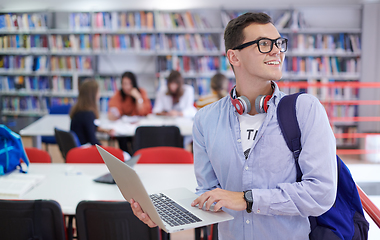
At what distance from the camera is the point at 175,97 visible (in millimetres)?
4574

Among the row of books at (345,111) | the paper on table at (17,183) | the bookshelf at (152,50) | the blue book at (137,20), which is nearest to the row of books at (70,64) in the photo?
the bookshelf at (152,50)

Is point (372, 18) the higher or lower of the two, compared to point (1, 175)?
higher

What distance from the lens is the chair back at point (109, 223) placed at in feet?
5.19

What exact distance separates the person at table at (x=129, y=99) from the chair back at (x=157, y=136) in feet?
3.47

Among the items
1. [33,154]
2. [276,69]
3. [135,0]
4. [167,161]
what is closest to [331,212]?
[276,69]

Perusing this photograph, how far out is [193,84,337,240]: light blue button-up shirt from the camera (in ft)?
3.34

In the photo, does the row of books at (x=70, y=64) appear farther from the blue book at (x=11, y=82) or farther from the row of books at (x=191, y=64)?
the row of books at (x=191, y=64)

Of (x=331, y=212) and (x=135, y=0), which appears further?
(x=135, y=0)

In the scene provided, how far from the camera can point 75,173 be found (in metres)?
2.32

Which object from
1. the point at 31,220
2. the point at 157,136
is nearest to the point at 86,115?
the point at 157,136

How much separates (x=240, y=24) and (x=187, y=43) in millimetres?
4565

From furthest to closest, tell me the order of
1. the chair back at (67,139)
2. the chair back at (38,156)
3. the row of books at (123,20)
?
the row of books at (123,20) → the chair back at (67,139) → the chair back at (38,156)

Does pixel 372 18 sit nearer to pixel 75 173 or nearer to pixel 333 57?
pixel 333 57

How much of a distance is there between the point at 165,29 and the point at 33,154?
3392 millimetres
